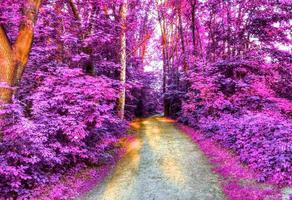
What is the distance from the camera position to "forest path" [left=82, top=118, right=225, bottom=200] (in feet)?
22.8

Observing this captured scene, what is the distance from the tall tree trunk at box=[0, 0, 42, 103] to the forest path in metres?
3.48

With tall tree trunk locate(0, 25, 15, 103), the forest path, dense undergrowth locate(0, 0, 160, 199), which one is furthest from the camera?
tall tree trunk locate(0, 25, 15, 103)

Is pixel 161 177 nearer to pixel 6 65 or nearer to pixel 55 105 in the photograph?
pixel 55 105

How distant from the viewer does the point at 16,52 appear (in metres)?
7.55

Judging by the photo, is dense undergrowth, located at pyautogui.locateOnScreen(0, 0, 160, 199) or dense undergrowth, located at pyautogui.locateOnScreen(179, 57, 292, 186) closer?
dense undergrowth, located at pyautogui.locateOnScreen(0, 0, 160, 199)

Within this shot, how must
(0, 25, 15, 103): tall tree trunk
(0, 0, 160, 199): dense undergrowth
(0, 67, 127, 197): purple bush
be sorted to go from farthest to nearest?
(0, 25, 15, 103): tall tree trunk < (0, 0, 160, 199): dense undergrowth < (0, 67, 127, 197): purple bush

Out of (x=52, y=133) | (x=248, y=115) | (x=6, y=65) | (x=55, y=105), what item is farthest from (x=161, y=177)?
(x=6, y=65)

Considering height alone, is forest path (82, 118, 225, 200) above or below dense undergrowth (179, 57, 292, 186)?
below

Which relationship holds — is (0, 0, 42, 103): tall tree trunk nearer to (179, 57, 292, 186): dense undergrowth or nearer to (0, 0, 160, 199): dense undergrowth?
(0, 0, 160, 199): dense undergrowth

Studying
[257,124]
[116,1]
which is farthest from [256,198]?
[116,1]

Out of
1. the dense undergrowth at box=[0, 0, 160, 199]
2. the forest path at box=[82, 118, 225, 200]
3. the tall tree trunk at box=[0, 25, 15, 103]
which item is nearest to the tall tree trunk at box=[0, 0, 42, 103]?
the tall tree trunk at box=[0, 25, 15, 103]

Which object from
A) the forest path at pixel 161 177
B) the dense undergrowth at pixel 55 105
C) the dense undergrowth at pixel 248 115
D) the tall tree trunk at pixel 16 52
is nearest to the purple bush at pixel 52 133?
the dense undergrowth at pixel 55 105

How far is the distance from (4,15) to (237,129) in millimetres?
8037

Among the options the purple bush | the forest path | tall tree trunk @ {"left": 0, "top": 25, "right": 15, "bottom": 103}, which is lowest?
the forest path
